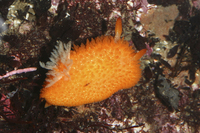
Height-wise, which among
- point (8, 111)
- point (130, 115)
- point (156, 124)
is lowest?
point (156, 124)

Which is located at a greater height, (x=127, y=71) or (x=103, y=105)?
(x=127, y=71)

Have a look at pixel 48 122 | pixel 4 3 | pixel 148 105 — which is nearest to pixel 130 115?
pixel 148 105

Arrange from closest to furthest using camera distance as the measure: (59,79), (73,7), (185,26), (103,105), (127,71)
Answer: (59,79), (127,71), (73,7), (103,105), (185,26)

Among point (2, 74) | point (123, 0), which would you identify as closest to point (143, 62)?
point (123, 0)

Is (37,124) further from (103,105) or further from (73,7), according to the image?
(73,7)

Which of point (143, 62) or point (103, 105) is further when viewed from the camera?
point (143, 62)

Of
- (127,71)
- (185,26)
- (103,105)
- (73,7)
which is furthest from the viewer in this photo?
(185,26)

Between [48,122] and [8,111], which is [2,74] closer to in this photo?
[8,111]
